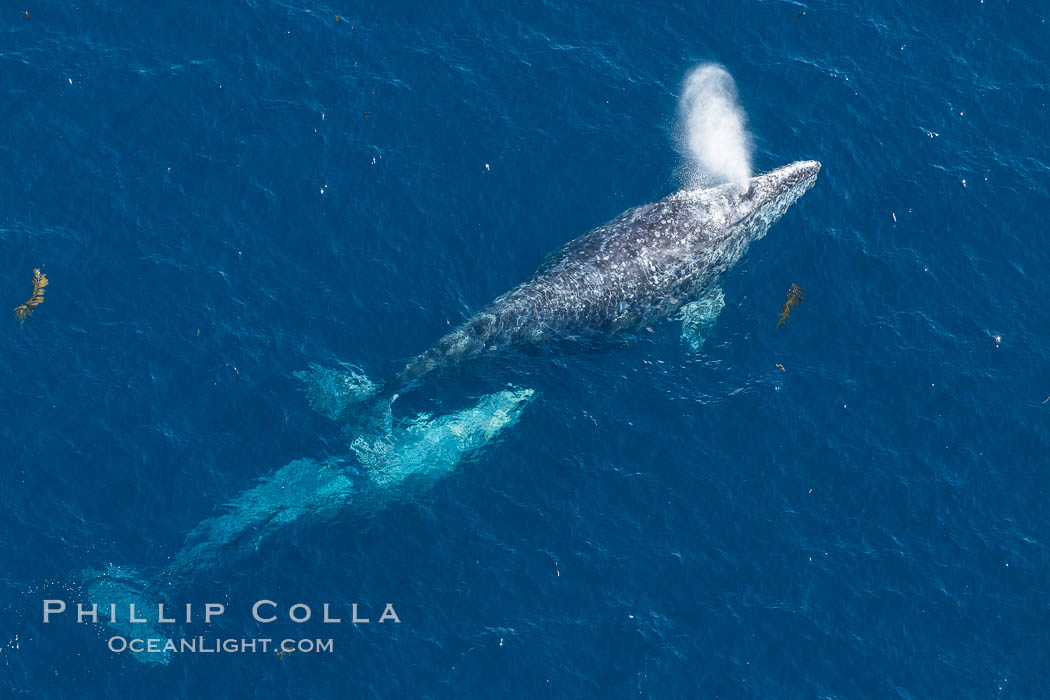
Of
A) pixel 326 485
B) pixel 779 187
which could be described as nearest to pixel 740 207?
pixel 779 187

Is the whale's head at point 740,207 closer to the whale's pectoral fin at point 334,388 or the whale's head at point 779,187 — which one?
the whale's head at point 779,187

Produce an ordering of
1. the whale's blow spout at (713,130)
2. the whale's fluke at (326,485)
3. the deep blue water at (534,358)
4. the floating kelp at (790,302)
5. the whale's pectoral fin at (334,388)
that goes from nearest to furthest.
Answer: the whale's fluke at (326,485) < the deep blue water at (534,358) < the whale's pectoral fin at (334,388) < the floating kelp at (790,302) < the whale's blow spout at (713,130)

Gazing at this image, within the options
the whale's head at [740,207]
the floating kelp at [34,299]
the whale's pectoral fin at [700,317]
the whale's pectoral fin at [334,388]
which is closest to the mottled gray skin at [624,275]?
the whale's head at [740,207]

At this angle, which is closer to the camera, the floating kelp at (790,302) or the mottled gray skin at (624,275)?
the mottled gray skin at (624,275)

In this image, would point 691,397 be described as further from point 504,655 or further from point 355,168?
point 355,168

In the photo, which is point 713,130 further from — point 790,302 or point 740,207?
point 790,302

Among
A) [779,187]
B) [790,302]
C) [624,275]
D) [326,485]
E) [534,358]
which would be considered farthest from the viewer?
[779,187]

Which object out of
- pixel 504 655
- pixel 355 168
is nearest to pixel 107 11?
pixel 355 168
